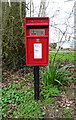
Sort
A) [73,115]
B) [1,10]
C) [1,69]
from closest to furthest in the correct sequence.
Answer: [73,115] → [1,10] → [1,69]

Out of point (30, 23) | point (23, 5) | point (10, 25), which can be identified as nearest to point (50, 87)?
point (30, 23)

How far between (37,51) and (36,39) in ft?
0.79

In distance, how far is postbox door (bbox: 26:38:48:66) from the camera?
8.56ft

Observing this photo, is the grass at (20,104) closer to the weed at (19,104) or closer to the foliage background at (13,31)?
the weed at (19,104)

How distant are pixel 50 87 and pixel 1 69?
199cm

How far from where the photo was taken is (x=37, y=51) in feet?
8.73

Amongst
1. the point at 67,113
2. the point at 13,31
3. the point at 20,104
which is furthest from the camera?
the point at 13,31

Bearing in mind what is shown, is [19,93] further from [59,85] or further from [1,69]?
[1,69]

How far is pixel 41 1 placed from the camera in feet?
14.4

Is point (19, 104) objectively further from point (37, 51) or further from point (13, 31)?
point (13, 31)

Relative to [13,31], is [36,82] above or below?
below

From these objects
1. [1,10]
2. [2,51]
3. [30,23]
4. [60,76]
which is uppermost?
[1,10]

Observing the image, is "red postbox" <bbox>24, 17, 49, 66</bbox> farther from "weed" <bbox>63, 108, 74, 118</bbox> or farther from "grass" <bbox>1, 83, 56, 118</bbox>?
"weed" <bbox>63, 108, 74, 118</bbox>

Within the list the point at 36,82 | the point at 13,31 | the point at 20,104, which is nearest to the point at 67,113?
A: the point at 36,82
